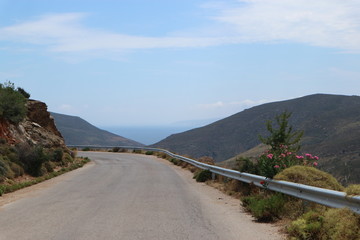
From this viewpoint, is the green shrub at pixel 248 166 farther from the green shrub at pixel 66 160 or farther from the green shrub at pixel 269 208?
the green shrub at pixel 66 160

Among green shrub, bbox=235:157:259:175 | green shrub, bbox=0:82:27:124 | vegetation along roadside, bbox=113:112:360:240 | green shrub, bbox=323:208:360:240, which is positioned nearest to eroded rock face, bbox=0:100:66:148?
green shrub, bbox=0:82:27:124

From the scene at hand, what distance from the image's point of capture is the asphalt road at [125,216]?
831cm

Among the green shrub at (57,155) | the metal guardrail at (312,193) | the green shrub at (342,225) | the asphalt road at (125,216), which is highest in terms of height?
the green shrub at (57,155)

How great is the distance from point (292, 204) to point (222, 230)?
2.27 metres

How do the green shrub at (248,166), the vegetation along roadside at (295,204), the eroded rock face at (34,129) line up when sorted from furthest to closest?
the eroded rock face at (34,129), the green shrub at (248,166), the vegetation along roadside at (295,204)

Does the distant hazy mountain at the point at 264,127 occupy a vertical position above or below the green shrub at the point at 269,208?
above

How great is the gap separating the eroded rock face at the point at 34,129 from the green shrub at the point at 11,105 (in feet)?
1.50

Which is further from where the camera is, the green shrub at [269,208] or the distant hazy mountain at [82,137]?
the distant hazy mountain at [82,137]

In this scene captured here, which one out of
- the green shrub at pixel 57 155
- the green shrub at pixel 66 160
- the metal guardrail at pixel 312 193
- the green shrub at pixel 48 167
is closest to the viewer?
the metal guardrail at pixel 312 193

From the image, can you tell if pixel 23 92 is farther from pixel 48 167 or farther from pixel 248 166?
pixel 248 166

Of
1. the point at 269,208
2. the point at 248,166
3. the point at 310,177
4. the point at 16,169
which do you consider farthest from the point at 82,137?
the point at 269,208

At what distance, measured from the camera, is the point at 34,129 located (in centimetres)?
3000

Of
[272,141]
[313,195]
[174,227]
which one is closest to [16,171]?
[272,141]

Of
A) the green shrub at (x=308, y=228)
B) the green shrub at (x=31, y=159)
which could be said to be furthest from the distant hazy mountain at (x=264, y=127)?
the green shrub at (x=308, y=228)
